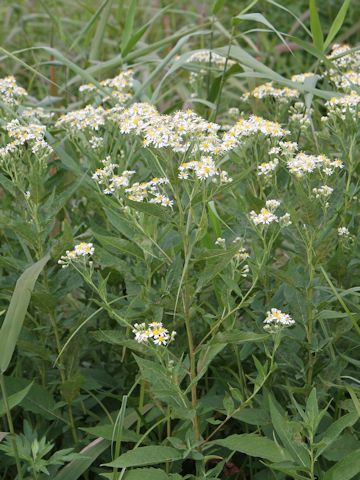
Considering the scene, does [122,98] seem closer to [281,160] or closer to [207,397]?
[281,160]

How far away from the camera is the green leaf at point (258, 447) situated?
1.83 m

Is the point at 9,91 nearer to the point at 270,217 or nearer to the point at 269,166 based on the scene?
the point at 269,166

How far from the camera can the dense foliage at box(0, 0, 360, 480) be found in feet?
6.22

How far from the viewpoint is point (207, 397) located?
2.15m

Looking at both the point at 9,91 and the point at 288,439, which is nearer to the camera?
the point at 288,439

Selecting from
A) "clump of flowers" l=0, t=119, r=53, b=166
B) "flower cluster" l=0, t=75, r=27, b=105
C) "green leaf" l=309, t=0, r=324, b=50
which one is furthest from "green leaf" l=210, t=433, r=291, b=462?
"flower cluster" l=0, t=75, r=27, b=105

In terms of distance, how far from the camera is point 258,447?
6.07ft

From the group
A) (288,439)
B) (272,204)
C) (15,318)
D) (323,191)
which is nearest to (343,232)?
(323,191)

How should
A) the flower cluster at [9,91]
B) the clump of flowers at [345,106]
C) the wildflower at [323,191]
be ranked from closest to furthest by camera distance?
the wildflower at [323,191] < the clump of flowers at [345,106] < the flower cluster at [9,91]

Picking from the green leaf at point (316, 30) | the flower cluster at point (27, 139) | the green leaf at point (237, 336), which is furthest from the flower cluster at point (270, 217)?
the green leaf at point (316, 30)

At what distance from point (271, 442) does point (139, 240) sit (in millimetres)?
529

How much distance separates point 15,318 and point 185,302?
38cm

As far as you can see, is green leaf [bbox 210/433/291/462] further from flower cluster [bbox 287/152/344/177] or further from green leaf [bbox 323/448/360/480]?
flower cluster [bbox 287/152/344/177]

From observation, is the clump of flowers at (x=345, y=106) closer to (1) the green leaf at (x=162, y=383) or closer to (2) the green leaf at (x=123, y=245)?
(2) the green leaf at (x=123, y=245)
